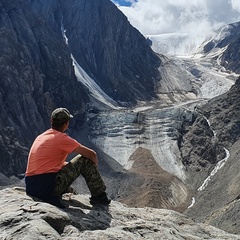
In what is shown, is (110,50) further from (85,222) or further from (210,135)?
(85,222)

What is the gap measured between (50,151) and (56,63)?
109 m

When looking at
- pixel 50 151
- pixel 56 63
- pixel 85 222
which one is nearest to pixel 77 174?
pixel 50 151

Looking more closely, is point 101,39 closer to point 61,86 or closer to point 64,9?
point 64,9

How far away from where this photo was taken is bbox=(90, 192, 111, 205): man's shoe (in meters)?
10.8

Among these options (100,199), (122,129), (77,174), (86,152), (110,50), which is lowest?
(122,129)

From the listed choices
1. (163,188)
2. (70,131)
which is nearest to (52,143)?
(163,188)

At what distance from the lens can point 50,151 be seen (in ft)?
30.9

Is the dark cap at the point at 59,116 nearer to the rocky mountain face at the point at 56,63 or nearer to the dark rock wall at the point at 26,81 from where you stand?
the rocky mountain face at the point at 56,63

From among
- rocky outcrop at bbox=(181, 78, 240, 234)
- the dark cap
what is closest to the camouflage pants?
the dark cap

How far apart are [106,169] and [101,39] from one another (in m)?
106

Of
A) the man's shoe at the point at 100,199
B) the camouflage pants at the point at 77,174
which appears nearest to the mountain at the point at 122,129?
the man's shoe at the point at 100,199

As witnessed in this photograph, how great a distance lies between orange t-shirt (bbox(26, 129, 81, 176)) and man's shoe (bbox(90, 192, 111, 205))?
162cm

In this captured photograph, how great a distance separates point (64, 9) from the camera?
178 meters

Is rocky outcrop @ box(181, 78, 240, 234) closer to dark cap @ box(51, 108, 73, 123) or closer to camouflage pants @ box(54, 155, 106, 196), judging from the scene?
camouflage pants @ box(54, 155, 106, 196)
